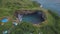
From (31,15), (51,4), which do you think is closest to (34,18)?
(31,15)

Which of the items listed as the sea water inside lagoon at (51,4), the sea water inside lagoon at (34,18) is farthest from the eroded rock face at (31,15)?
the sea water inside lagoon at (51,4)

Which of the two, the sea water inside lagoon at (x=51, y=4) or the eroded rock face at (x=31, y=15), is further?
the sea water inside lagoon at (x=51, y=4)

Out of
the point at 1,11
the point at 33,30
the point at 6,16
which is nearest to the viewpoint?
the point at 33,30

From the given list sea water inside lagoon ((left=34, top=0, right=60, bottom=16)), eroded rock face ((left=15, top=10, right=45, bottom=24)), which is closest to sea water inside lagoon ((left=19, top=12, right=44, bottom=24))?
eroded rock face ((left=15, top=10, right=45, bottom=24))

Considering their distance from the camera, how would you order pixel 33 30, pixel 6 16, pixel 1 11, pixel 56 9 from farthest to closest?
pixel 56 9
pixel 1 11
pixel 6 16
pixel 33 30

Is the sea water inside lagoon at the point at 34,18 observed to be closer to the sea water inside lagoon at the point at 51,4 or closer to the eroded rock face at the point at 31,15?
the eroded rock face at the point at 31,15

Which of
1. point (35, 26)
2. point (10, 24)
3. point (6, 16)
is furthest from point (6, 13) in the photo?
point (35, 26)

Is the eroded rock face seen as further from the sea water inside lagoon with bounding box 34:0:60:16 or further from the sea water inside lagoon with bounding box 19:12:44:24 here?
the sea water inside lagoon with bounding box 34:0:60:16

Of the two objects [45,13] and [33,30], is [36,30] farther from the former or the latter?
[45,13]

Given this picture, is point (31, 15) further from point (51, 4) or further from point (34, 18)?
point (51, 4)
